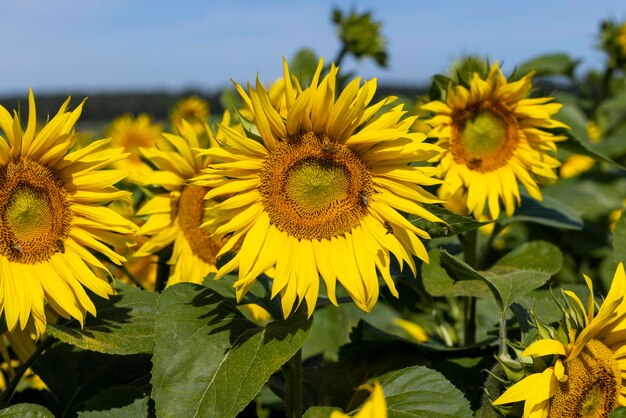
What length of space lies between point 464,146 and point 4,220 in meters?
1.22

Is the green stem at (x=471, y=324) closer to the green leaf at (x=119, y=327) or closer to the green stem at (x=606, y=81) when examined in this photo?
the green leaf at (x=119, y=327)

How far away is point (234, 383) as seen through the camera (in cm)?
168

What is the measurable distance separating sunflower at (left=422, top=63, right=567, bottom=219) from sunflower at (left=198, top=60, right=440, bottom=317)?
1.71 ft

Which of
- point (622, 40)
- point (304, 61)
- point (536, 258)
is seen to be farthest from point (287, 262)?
point (622, 40)

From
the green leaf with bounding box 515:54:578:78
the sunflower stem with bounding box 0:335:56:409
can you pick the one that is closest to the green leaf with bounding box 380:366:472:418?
the sunflower stem with bounding box 0:335:56:409

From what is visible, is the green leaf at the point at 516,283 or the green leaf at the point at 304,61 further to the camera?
the green leaf at the point at 304,61

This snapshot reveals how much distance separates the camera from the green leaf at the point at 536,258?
96.7 inches

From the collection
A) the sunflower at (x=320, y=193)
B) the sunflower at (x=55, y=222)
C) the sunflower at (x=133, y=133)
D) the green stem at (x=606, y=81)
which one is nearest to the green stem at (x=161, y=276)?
the sunflower at (x=55, y=222)

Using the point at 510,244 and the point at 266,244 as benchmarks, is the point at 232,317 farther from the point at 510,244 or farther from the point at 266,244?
the point at 510,244

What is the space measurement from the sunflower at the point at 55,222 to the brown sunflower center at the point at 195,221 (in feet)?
1.37

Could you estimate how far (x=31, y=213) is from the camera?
186 cm

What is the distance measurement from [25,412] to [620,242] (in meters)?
1.37

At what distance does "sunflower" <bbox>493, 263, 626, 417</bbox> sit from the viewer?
1573mm

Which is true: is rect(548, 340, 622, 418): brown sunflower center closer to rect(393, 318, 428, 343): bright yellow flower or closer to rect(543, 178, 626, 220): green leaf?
rect(393, 318, 428, 343): bright yellow flower
